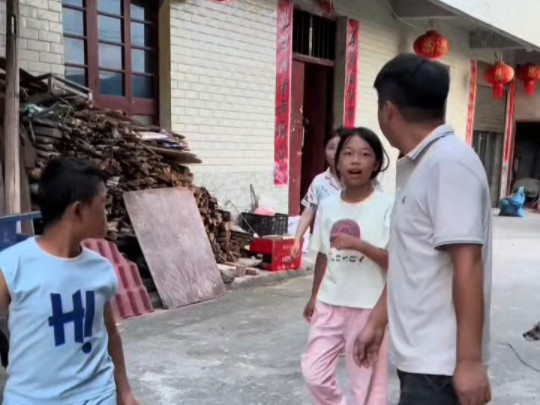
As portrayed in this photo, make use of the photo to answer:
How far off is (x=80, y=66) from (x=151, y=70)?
1015mm

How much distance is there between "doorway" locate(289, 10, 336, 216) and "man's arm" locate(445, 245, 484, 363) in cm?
767

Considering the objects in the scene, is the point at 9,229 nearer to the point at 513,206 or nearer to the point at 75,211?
the point at 75,211

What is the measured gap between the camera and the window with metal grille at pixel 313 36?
9.16 meters

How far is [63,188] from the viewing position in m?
1.82

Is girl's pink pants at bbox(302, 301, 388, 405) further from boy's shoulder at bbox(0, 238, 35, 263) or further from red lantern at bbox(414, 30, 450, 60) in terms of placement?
red lantern at bbox(414, 30, 450, 60)

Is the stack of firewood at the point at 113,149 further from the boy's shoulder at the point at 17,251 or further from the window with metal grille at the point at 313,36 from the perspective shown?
the window with metal grille at the point at 313,36

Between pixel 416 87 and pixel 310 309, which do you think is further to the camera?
pixel 310 309

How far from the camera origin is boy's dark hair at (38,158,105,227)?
1827mm

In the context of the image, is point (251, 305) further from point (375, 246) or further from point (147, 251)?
point (375, 246)

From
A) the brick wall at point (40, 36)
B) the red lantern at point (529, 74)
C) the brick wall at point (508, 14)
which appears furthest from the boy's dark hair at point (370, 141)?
the red lantern at point (529, 74)

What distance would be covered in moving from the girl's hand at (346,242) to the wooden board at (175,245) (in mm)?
3076

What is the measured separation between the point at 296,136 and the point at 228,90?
197 cm

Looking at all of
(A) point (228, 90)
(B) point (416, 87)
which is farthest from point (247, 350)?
(A) point (228, 90)

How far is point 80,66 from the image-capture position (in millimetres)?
6121
